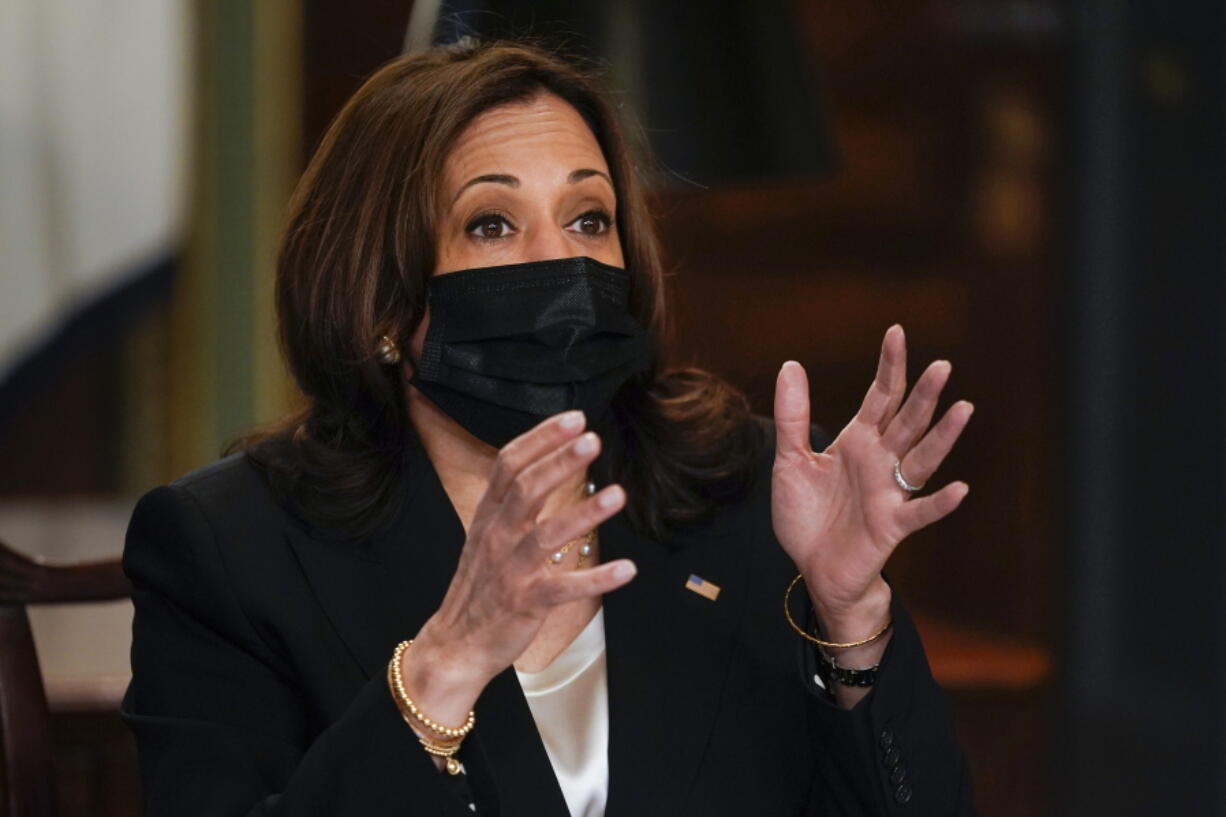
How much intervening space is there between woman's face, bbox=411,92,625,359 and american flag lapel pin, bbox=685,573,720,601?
35 cm

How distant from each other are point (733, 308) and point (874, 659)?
7.21ft

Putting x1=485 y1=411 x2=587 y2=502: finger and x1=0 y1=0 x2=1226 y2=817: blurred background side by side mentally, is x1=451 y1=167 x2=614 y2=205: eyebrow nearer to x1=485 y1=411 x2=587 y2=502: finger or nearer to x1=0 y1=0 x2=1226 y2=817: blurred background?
x1=485 y1=411 x2=587 y2=502: finger

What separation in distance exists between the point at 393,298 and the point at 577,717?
47 centimetres

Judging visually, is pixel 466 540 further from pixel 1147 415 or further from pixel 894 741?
pixel 1147 415

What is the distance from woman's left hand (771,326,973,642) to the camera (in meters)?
1.36

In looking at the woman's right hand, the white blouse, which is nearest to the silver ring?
the woman's right hand

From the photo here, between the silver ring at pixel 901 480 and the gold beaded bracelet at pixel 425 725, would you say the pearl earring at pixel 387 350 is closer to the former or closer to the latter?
the gold beaded bracelet at pixel 425 725

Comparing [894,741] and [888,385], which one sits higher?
[888,385]

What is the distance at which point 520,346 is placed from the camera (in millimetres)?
1528

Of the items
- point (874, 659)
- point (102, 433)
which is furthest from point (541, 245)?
point (102, 433)

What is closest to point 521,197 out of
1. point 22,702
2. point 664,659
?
point 664,659

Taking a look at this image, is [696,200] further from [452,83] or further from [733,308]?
[452,83]

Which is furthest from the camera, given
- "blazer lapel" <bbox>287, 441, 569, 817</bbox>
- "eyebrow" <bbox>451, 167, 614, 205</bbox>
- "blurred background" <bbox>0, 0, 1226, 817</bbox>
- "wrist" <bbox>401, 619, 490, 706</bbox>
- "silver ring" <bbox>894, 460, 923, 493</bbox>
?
"blurred background" <bbox>0, 0, 1226, 817</bbox>

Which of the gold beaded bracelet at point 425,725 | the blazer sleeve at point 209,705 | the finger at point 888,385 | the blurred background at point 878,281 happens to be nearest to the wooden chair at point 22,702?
the blazer sleeve at point 209,705
